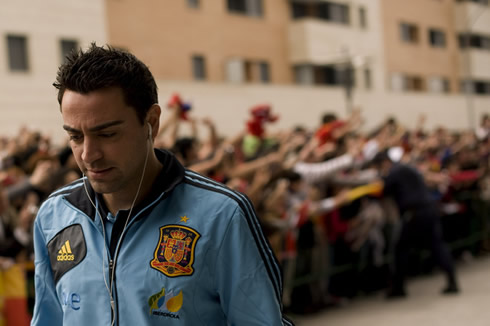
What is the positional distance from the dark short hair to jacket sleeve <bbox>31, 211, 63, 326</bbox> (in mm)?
599

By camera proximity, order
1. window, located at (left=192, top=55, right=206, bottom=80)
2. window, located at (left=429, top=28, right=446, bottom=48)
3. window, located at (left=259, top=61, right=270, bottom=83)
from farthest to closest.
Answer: window, located at (left=429, top=28, right=446, bottom=48), window, located at (left=259, top=61, right=270, bottom=83), window, located at (left=192, top=55, right=206, bottom=80)

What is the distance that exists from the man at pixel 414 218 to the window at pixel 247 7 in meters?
21.1

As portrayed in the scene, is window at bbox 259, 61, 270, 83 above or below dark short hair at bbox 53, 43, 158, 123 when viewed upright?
above

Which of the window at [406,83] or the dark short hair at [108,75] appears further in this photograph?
the window at [406,83]

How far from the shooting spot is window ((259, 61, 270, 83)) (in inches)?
1283

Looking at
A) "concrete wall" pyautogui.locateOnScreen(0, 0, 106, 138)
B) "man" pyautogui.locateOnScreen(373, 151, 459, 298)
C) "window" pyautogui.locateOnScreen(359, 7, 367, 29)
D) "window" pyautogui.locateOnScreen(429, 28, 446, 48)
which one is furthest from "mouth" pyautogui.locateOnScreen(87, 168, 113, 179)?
"window" pyautogui.locateOnScreen(429, 28, 446, 48)

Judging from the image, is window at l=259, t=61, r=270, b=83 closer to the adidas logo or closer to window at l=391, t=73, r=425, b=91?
window at l=391, t=73, r=425, b=91

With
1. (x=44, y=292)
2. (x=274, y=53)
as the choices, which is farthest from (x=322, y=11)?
(x=44, y=292)

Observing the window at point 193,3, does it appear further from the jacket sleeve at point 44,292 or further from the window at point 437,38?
the jacket sleeve at point 44,292

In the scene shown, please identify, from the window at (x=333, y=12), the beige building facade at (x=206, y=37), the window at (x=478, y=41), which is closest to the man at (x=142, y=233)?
the beige building facade at (x=206, y=37)

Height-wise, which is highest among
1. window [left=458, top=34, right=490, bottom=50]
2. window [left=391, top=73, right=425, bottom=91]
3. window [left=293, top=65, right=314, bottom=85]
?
window [left=458, top=34, right=490, bottom=50]

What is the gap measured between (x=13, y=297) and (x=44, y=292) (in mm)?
4056

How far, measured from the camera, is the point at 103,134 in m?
2.53

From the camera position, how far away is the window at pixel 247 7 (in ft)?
103
